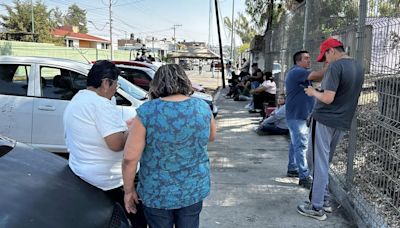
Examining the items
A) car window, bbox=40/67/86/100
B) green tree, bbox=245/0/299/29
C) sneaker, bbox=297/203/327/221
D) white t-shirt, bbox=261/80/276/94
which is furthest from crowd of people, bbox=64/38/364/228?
green tree, bbox=245/0/299/29

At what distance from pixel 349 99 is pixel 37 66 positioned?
14.6ft

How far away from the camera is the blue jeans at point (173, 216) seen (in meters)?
2.45

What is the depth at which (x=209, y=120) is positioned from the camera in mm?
2408

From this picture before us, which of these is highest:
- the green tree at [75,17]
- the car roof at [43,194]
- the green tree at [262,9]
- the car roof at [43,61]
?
the green tree at [75,17]

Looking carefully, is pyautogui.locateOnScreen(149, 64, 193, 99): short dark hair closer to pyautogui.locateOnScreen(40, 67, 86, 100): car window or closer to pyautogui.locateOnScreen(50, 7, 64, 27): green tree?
pyautogui.locateOnScreen(40, 67, 86, 100): car window

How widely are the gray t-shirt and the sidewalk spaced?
1.08 metres

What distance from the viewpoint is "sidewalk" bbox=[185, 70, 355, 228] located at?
159 inches

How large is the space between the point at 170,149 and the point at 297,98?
309 cm

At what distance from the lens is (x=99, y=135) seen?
8.41 ft

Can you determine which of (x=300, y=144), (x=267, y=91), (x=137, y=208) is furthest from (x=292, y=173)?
(x=267, y=91)

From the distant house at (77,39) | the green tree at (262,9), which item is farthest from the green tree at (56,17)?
the green tree at (262,9)

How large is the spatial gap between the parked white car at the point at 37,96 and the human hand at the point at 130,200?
3.43m

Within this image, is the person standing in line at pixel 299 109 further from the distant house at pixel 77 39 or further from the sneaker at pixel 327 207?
the distant house at pixel 77 39

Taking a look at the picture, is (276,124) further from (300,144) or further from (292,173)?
(300,144)
